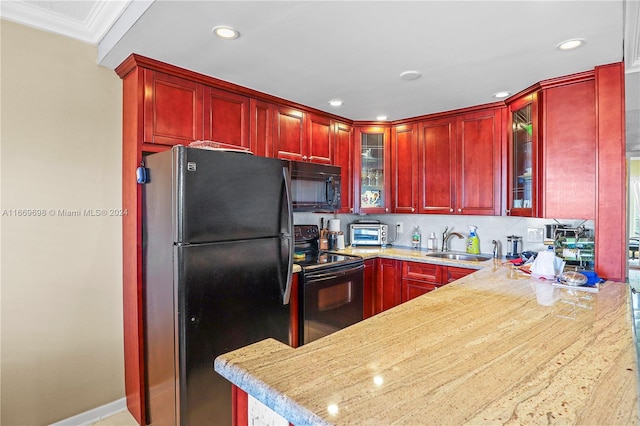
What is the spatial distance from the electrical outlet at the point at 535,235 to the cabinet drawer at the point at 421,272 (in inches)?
35.1

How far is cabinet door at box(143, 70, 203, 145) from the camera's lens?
2.13m

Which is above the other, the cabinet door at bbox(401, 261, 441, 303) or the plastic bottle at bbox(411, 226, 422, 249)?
the plastic bottle at bbox(411, 226, 422, 249)

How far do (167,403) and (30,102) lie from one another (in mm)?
1893

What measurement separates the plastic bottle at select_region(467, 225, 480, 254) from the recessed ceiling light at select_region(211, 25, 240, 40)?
9.07 ft

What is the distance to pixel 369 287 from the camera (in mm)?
3314

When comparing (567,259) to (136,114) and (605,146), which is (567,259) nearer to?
(605,146)

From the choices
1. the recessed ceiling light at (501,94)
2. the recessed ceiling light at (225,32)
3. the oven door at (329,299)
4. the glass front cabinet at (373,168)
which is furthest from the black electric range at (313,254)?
the recessed ceiling light at (501,94)

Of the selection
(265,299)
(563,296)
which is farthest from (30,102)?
(563,296)

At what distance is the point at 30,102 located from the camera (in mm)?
1959

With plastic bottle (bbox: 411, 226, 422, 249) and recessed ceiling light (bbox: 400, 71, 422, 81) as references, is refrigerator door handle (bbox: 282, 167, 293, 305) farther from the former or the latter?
plastic bottle (bbox: 411, 226, 422, 249)

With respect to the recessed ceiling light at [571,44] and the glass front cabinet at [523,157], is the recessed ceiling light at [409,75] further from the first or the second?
the glass front cabinet at [523,157]

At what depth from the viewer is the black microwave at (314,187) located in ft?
9.26

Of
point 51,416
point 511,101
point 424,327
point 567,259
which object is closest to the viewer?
point 424,327

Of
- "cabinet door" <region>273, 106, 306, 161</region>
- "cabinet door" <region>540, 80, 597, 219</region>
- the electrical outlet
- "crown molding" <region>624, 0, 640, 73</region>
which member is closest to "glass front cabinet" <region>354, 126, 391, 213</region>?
"cabinet door" <region>273, 106, 306, 161</region>
